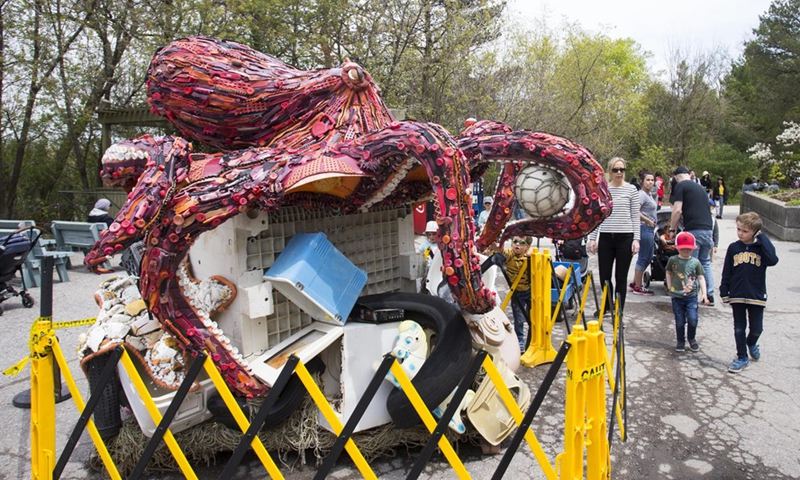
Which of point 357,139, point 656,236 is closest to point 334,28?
point 656,236

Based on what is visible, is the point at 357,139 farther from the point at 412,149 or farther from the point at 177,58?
the point at 177,58

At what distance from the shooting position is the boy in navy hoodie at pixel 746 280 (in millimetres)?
5195

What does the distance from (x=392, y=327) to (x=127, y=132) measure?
17.1 metres

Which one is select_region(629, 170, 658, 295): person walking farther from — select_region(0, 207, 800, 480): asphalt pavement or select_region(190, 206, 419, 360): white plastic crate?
select_region(190, 206, 419, 360): white plastic crate

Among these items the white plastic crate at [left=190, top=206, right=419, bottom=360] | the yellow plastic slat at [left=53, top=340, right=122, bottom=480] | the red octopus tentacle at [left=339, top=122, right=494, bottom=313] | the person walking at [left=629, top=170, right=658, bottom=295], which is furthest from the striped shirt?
the yellow plastic slat at [left=53, top=340, right=122, bottom=480]

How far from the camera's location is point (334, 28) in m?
13.3

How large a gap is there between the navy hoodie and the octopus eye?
12.5 feet

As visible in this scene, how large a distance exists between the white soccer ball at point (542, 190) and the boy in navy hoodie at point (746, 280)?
7.36 ft

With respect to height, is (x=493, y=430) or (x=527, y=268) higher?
(x=527, y=268)

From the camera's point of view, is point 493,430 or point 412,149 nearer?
point 412,149

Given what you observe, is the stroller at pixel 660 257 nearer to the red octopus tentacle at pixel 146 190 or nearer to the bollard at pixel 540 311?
the bollard at pixel 540 311

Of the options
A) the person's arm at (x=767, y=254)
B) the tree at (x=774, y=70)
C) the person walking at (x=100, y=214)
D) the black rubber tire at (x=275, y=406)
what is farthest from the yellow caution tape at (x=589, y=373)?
the tree at (x=774, y=70)

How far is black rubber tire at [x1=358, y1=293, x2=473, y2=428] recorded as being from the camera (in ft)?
11.9

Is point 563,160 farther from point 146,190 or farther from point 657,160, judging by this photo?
point 657,160
